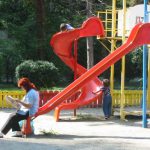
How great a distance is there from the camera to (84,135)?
39.0 ft

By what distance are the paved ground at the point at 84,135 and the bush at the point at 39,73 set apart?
13.4 ft

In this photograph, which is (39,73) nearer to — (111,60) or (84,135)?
(111,60)

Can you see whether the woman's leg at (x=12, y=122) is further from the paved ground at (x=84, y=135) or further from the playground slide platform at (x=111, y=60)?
the playground slide platform at (x=111, y=60)

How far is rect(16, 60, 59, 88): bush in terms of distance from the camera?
63.9ft

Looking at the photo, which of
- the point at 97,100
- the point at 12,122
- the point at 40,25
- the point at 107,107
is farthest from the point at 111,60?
the point at 40,25

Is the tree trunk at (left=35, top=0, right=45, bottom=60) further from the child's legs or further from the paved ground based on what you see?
the child's legs

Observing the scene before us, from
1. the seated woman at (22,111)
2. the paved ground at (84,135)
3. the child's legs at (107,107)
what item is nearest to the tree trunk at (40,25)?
the paved ground at (84,135)

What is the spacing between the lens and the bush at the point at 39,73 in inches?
766

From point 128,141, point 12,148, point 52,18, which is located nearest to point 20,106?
point 12,148

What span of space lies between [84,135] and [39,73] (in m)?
7.92

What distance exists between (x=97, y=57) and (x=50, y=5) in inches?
235

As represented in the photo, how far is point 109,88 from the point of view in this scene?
15742 millimetres

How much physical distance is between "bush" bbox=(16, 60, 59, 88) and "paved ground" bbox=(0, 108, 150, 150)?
161 inches

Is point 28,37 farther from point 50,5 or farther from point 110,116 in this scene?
point 110,116
